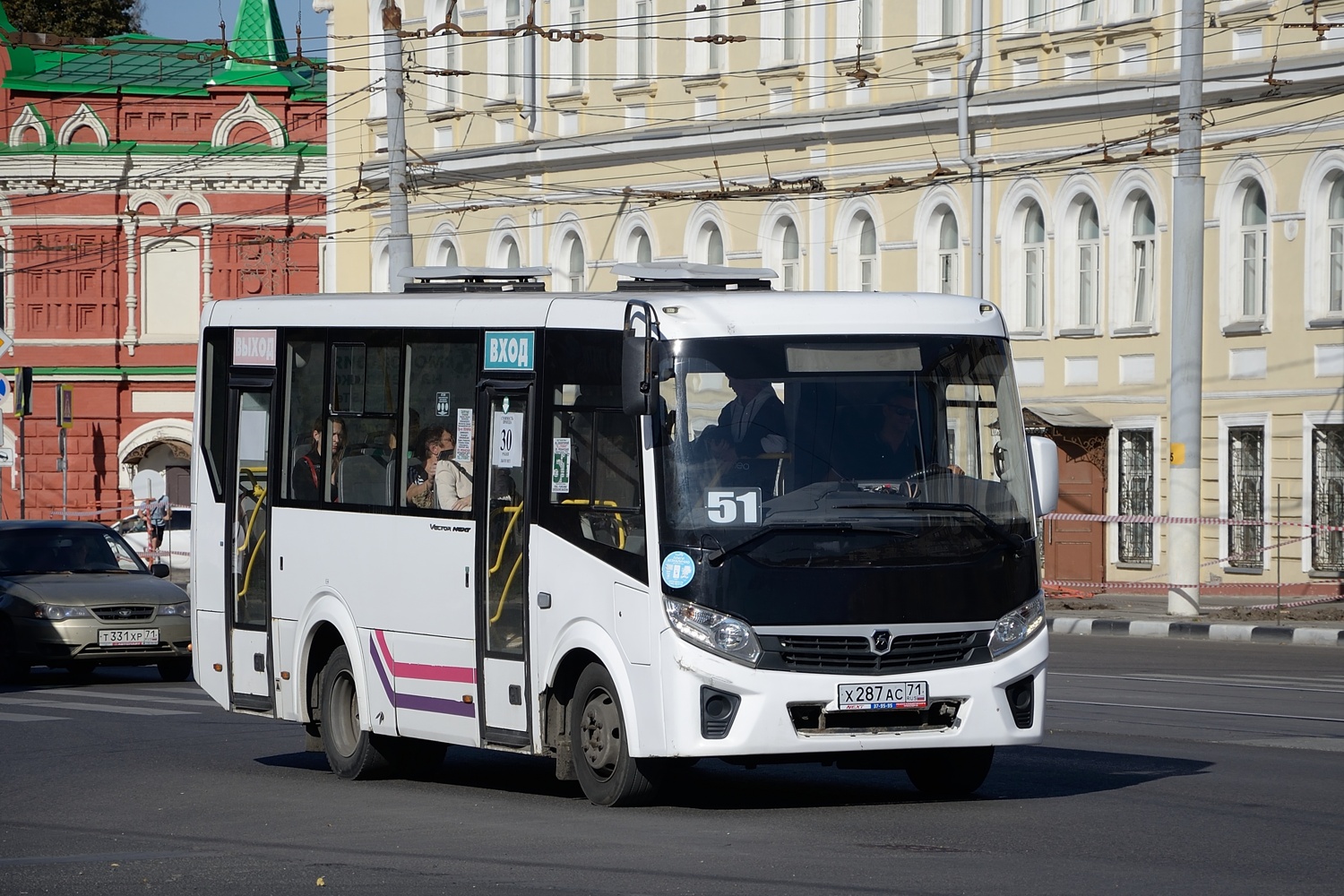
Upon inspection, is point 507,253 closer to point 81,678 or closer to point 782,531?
point 81,678

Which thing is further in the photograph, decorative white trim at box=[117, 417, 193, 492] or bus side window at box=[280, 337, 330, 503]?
decorative white trim at box=[117, 417, 193, 492]

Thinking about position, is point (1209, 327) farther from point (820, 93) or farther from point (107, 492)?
point (107, 492)

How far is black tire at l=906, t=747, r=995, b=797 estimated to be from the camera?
12570 mm

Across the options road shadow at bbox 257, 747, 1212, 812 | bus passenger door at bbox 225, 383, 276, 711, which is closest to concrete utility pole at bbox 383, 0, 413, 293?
bus passenger door at bbox 225, 383, 276, 711

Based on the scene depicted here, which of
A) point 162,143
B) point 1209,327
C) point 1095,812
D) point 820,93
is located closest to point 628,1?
point 820,93

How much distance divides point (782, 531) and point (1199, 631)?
59.9ft

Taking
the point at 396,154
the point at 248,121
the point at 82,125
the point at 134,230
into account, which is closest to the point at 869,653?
the point at 396,154

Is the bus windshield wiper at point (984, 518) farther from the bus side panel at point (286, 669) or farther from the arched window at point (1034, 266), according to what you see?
the arched window at point (1034, 266)

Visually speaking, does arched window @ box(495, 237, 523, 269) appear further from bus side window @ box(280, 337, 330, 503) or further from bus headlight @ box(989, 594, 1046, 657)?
bus headlight @ box(989, 594, 1046, 657)

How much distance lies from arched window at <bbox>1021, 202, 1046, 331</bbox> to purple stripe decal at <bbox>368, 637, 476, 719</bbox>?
26.6m

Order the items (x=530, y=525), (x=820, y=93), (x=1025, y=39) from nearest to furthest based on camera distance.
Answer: (x=530, y=525) → (x=1025, y=39) → (x=820, y=93)

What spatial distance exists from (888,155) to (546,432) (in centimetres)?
2896

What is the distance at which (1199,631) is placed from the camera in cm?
2905

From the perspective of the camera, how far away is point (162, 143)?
6009cm
